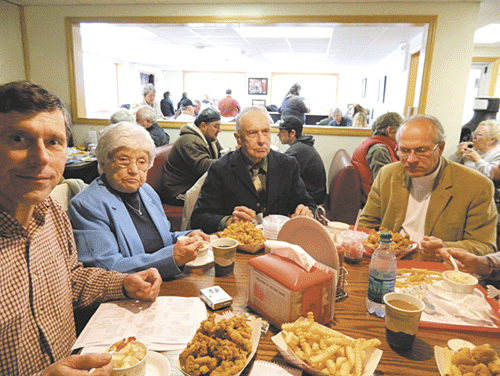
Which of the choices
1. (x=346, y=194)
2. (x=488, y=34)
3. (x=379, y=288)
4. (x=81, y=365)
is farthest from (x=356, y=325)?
(x=488, y=34)

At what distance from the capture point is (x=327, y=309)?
986mm

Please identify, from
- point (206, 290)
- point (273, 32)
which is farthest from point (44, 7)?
point (206, 290)

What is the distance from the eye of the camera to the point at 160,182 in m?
3.71

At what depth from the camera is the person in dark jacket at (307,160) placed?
3.55 m

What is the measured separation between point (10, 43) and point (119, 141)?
14.9 ft

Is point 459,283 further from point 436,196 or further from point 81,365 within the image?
point 81,365

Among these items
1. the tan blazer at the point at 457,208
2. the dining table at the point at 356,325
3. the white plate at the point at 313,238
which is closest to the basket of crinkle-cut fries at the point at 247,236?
the dining table at the point at 356,325

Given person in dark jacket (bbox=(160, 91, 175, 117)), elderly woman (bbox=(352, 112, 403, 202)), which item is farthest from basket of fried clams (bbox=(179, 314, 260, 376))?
person in dark jacket (bbox=(160, 91, 175, 117))

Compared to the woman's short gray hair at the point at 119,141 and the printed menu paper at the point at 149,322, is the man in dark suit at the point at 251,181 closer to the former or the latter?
the woman's short gray hair at the point at 119,141

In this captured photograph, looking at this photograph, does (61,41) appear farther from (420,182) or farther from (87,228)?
(420,182)

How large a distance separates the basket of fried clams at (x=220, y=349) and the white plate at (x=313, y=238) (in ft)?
1.02

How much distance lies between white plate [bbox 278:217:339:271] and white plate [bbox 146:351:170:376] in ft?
1.71

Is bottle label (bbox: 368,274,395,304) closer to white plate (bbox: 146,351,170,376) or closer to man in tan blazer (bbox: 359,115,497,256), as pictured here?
white plate (bbox: 146,351,170,376)

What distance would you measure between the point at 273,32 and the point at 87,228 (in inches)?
253
